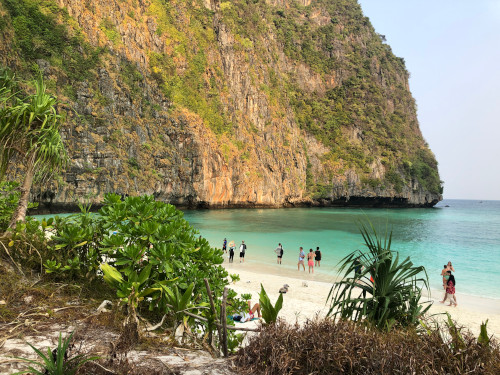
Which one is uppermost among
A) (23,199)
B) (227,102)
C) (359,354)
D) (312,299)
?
(227,102)

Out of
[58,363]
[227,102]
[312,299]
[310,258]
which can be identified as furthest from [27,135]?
[227,102]

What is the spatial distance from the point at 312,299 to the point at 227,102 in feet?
147

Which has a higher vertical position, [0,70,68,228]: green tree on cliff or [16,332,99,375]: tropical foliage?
[0,70,68,228]: green tree on cliff

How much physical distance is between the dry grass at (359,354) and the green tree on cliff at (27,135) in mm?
3201

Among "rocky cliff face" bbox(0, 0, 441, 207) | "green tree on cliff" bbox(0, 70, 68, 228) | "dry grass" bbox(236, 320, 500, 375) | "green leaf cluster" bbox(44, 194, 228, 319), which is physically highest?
"rocky cliff face" bbox(0, 0, 441, 207)

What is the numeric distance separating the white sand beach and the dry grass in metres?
5.46

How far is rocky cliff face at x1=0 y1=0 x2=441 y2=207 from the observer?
32.4 m

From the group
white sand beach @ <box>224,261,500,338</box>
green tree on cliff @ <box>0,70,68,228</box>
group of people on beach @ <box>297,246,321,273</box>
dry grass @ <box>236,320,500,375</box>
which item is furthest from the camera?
group of people on beach @ <box>297,246,321,273</box>

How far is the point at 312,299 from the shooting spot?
9.62 m

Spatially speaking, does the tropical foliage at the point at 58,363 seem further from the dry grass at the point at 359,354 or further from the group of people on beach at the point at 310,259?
the group of people on beach at the point at 310,259

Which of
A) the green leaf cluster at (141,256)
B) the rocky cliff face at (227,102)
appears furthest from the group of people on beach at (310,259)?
the green leaf cluster at (141,256)

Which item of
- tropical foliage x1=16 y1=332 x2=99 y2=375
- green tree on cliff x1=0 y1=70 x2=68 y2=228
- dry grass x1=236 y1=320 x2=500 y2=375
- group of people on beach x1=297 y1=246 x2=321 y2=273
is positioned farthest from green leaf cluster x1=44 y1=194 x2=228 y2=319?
group of people on beach x1=297 y1=246 x2=321 y2=273

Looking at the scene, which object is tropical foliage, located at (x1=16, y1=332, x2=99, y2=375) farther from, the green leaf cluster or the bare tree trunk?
the bare tree trunk

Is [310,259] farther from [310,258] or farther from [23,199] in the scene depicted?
[23,199]
